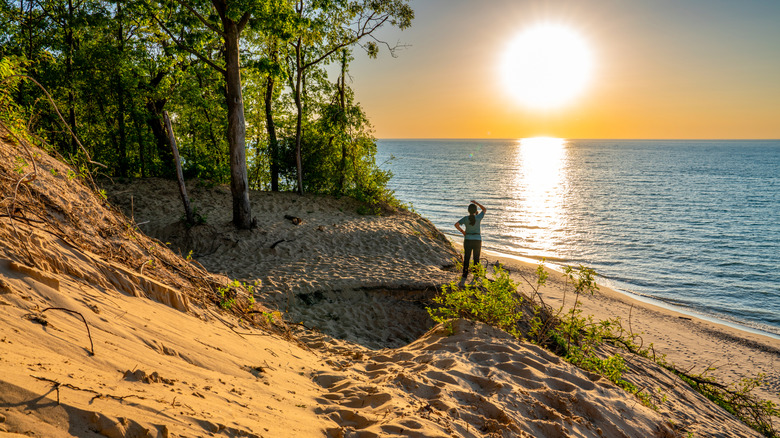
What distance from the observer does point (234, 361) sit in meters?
4.06

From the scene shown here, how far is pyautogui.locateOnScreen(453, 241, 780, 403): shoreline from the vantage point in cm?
1168

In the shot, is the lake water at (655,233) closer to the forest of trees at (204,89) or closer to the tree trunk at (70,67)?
the forest of trees at (204,89)

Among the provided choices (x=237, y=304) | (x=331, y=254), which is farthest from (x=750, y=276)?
(x=237, y=304)

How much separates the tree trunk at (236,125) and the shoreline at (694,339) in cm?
1152

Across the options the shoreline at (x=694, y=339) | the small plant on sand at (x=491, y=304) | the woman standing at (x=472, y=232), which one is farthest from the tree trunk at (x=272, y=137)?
the small plant on sand at (x=491, y=304)

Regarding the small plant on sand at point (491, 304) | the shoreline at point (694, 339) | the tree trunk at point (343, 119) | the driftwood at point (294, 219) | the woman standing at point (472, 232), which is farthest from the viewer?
the tree trunk at point (343, 119)

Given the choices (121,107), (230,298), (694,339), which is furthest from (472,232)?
(121,107)

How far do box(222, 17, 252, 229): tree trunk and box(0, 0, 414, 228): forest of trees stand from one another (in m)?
0.03

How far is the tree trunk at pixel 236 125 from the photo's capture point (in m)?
12.0

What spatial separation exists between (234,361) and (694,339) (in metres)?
16.2

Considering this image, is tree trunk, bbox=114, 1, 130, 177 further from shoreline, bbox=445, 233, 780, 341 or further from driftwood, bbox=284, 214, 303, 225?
shoreline, bbox=445, 233, 780, 341

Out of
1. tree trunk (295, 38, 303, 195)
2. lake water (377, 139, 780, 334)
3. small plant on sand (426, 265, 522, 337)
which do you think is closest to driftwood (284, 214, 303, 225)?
tree trunk (295, 38, 303, 195)

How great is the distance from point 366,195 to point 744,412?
1597 cm

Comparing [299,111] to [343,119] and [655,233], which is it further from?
[655,233]
